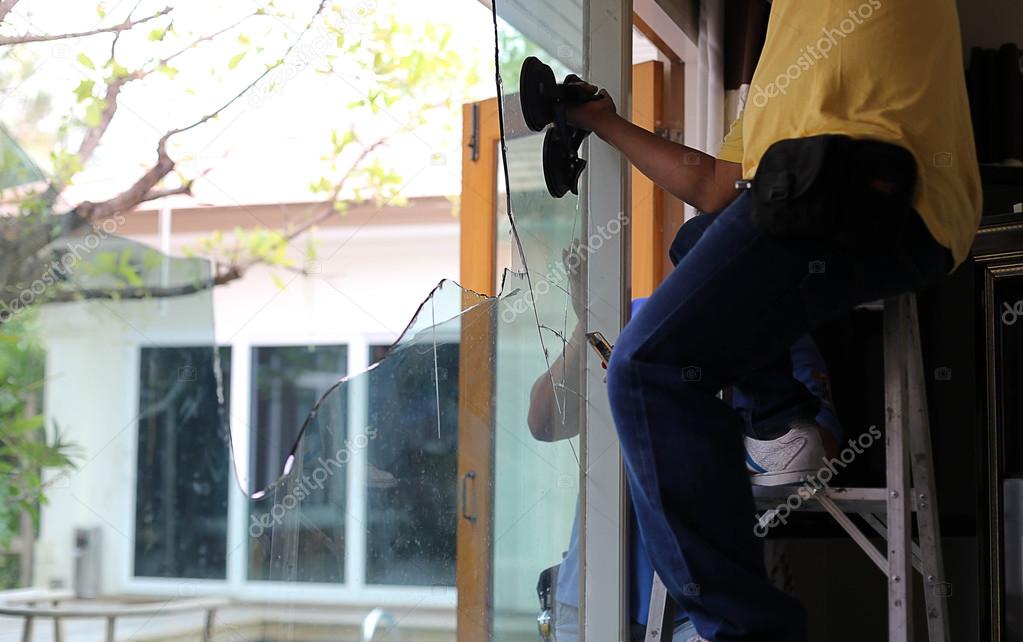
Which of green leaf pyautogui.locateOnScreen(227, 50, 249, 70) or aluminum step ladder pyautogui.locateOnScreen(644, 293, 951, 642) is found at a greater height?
green leaf pyautogui.locateOnScreen(227, 50, 249, 70)

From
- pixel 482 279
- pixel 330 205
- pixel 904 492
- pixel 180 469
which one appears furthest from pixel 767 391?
pixel 330 205

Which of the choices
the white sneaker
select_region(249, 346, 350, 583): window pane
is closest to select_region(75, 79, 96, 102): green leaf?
select_region(249, 346, 350, 583): window pane

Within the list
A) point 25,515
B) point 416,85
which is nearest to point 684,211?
point 416,85

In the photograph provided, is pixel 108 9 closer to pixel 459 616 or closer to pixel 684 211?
pixel 459 616

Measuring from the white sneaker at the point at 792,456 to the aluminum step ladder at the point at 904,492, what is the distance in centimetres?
3

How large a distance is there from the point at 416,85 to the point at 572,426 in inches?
44.7

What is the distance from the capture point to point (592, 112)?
1260mm

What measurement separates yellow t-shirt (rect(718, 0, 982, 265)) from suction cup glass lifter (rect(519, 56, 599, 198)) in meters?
0.27

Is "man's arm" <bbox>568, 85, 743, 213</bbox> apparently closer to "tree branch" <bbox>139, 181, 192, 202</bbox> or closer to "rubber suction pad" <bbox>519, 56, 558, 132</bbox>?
"rubber suction pad" <bbox>519, 56, 558, 132</bbox>

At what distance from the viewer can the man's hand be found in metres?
1.26

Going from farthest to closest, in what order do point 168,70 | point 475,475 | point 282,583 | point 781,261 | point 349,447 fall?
point 475,475
point 349,447
point 282,583
point 168,70
point 781,261

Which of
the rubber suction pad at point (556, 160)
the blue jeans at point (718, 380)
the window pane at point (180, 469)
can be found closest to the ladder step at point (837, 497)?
the blue jeans at point (718, 380)

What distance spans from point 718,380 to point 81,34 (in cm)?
69

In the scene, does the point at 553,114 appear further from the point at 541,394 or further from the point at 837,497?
the point at 837,497
